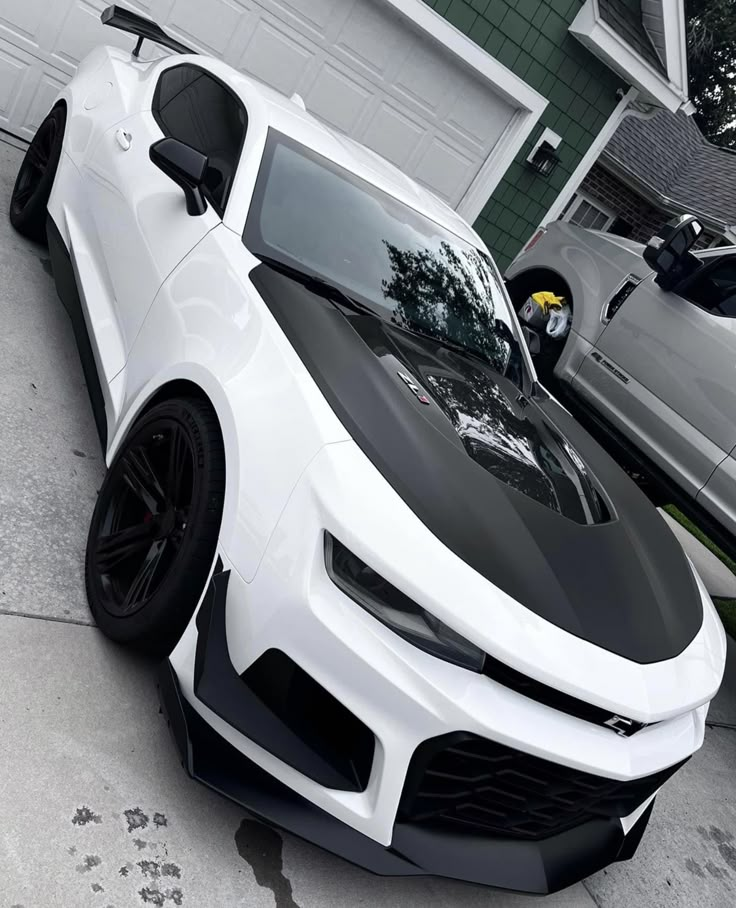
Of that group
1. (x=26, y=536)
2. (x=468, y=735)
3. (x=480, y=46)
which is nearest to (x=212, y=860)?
(x=468, y=735)

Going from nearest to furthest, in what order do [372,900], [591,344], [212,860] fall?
[212,860]
[372,900]
[591,344]

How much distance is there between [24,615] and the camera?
262cm

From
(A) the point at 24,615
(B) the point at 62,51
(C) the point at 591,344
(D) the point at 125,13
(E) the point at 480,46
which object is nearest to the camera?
(A) the point at 24,615

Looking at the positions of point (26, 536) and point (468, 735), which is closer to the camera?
point (468, 735)

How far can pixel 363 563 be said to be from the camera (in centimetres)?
215

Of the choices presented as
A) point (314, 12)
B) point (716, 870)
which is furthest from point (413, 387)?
point (314, 12)

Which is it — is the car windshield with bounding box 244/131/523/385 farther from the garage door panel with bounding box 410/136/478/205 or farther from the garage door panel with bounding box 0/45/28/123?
the garage door panel with bounding box 410/136/478/205

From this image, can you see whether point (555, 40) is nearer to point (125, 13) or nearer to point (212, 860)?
point (125, 13)

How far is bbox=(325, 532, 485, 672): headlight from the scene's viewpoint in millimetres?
2102

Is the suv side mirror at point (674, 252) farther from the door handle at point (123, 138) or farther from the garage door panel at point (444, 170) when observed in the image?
the garage door panel at point (444, 170)

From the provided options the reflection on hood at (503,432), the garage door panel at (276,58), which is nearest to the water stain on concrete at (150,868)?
the reflection on hood at (503,432)

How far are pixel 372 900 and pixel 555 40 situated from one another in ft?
27.7

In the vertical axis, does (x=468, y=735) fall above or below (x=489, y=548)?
below

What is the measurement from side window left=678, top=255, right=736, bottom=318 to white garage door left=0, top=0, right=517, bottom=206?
417 cm
